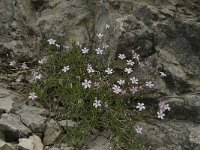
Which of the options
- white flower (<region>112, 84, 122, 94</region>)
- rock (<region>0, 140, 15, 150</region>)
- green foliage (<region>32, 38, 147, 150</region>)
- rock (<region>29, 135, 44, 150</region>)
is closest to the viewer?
rock (<region>0, 140, 15, 150</region>)

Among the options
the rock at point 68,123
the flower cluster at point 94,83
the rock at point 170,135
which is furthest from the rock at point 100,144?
the rock at point 170,135

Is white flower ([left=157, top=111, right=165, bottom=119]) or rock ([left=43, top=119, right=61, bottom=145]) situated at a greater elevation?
white flower ([left=157, top=111, right=165, bottom=119])

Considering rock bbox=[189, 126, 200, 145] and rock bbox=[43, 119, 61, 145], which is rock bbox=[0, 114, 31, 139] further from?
rock bbox=[189, 126, 200, 145]

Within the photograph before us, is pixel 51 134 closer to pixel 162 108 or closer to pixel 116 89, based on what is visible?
pixel 116 89

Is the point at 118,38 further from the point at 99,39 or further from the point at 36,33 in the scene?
the point at 36,33

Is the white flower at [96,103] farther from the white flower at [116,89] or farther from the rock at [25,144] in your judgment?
the rock at [25,144]

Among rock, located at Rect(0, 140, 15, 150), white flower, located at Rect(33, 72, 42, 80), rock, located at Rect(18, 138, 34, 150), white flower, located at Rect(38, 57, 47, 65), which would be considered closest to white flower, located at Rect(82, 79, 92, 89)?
white flower, located at Rect(33, 72, 42, 80)

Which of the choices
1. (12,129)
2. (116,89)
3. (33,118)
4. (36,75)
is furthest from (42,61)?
(12,129)
